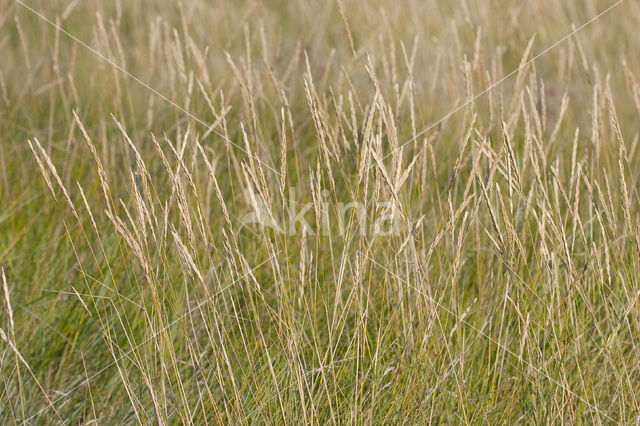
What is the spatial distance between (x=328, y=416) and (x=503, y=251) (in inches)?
18.4

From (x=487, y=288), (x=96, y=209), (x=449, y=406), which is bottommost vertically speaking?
(x=449, y=406)

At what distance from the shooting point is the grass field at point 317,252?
4.30ft

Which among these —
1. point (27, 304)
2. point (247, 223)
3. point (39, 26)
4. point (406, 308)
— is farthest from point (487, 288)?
point (39, 26)

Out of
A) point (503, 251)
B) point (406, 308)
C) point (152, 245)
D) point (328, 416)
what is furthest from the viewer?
point (152, 245)

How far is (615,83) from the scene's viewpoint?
144 inches

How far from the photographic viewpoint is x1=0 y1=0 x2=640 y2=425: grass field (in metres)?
1.31

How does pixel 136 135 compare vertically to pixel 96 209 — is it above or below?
above

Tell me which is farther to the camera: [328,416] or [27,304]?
[27,304]

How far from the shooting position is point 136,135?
237 centimetres

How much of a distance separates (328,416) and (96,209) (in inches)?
41.0

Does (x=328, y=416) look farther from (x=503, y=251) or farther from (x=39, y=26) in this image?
(x=39, y=26)

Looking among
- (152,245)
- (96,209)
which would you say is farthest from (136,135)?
(152,245)

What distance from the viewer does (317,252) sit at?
4.04 ft

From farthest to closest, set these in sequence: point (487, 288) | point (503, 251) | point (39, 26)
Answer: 1. point (39, 26)
2. point (487, 288)
3. point (503, 251)
